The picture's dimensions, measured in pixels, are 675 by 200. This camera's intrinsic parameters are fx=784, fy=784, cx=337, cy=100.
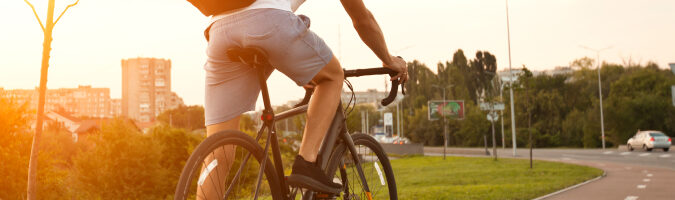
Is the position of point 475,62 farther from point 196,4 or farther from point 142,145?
point 196,4

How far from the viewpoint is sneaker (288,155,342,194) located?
114 inches

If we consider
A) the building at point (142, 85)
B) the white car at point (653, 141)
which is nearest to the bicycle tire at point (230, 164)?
the white car at point (653, 141)

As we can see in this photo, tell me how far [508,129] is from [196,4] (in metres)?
81.0

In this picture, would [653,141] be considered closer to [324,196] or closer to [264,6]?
[324,196]

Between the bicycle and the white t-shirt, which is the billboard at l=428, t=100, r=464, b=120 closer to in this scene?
the bicycle

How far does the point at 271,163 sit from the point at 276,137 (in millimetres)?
92

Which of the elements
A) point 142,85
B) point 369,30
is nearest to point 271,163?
point 369,30

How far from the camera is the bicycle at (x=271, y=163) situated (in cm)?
243

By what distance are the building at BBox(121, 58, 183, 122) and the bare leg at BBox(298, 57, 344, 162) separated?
4678 inches

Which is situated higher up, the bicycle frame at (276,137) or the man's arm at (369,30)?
the man's arm at (369,30)

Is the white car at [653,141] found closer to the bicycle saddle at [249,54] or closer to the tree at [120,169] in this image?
the tree at [120,169]

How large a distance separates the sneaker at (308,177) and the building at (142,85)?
11882cm

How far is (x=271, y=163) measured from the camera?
2717 mm

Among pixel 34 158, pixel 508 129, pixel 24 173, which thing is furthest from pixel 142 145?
pixel 508 129
